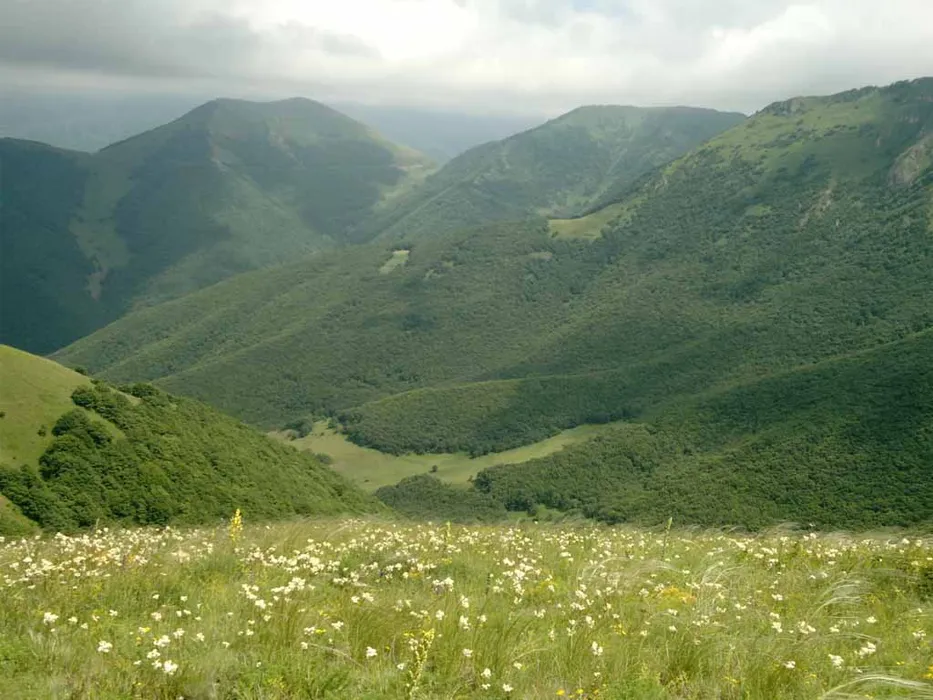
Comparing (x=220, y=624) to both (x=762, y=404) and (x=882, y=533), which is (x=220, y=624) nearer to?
(x=882, y=533)

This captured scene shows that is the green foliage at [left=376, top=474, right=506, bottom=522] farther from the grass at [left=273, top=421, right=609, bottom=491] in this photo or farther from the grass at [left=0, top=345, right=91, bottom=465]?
the grass at [left=0, top=345, right=91, bottom=465]

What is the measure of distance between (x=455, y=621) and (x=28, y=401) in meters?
55.2

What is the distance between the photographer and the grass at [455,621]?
6516 mm

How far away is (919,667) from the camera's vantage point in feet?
24.2

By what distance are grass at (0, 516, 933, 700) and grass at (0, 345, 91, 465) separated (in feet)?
136

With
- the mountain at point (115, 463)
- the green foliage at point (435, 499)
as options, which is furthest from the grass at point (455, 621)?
the green foliage at point (435, 499)

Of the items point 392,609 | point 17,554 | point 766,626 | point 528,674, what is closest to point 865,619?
point 766,626

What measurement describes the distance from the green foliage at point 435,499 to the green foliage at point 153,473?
6726 cm

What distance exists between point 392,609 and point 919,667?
227 inches

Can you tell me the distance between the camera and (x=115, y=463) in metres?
52.3

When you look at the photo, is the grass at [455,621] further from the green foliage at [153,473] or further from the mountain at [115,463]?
the mountain at [115,463]

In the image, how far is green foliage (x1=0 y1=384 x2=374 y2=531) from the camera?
45.2m

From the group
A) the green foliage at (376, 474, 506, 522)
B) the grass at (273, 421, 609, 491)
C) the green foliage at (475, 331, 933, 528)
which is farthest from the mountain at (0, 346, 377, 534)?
the grass at (273, 421, 609, 491)

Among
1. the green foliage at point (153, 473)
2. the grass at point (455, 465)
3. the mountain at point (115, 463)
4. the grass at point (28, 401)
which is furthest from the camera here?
the grass at point (455, 465)
